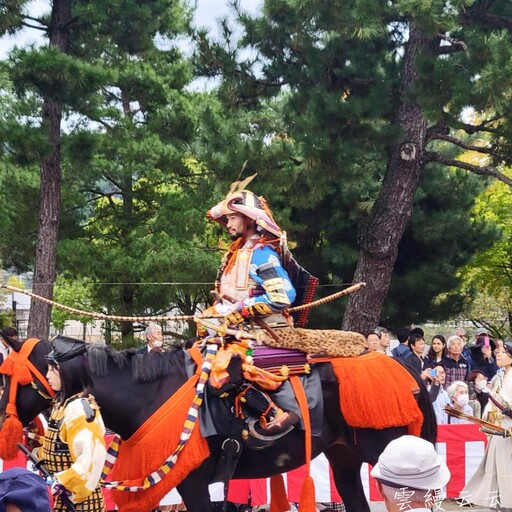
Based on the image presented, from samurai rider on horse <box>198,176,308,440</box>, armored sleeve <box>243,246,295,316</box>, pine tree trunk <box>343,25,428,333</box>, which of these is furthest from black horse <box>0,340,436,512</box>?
pine tree trunk <box>343,25,428,333</box>

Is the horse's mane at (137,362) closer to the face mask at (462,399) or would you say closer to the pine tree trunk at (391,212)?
the face mask at (462,399)

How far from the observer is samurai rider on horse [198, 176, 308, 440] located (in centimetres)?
582

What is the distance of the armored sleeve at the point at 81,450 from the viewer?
14.8ft

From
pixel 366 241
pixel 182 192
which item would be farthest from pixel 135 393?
pixel 182 192

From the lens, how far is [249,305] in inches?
232

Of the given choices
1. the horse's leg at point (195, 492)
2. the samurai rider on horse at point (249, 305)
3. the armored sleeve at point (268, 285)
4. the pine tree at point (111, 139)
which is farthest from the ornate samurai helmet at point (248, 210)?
the pine tree at point (111, 139)

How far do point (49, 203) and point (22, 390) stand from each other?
345 inches

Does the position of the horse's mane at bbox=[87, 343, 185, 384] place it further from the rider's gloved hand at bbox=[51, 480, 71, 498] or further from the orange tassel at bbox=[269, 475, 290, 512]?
the orange tassel at bbox=[269, 475, 290, 512]

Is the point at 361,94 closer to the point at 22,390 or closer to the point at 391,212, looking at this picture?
the point at 391,212

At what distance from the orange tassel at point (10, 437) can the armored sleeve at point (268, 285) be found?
Answer: 1.80 meters

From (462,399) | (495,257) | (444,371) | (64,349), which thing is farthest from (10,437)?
(495,257)

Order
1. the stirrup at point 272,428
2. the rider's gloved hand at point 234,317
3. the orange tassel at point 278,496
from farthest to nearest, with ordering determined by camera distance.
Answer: the orange tassel at point 278,496 → the rider's gloved hand at point 234,317 → the stirrup at point 272,428

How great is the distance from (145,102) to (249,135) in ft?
10.6

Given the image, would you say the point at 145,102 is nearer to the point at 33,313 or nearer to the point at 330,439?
the point at 33,313
